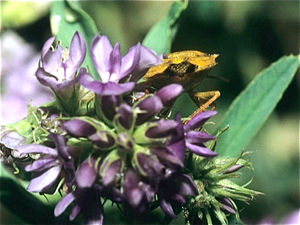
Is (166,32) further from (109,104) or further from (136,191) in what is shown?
(136,191)

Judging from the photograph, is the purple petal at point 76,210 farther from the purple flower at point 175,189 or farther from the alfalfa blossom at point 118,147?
the purple flower at point 175,189

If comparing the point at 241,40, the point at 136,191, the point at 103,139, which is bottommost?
the point at 241,40

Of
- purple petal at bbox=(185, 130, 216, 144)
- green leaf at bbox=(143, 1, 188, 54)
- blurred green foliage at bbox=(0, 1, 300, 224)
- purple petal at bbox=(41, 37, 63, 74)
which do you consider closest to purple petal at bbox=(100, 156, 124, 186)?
purple petal at bbox=(185, 130, 216, 144)

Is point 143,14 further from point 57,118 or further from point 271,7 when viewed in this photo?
point 57,118

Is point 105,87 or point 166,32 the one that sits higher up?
point 105,87

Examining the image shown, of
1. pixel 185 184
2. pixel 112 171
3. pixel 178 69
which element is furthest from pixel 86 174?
pixel 178 69

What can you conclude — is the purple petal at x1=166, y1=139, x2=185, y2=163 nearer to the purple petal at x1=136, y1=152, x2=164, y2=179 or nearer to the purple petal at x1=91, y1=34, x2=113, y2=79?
the purple petal at x1=136, y1=152, x2=164, y2=179
